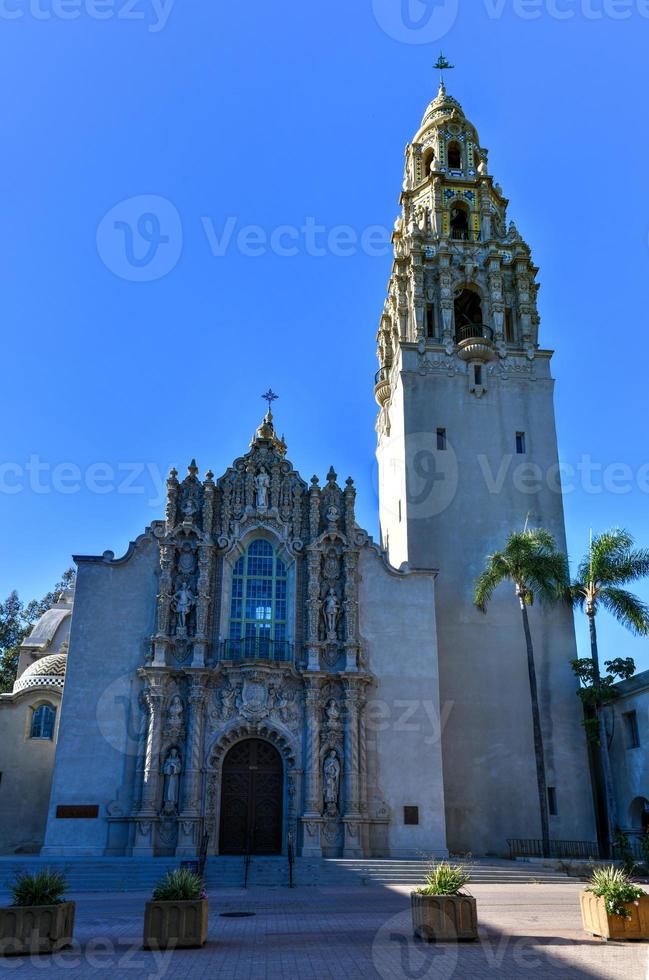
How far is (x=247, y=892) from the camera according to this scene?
2192 cm

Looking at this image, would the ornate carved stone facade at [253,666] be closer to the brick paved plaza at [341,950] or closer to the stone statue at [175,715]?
the stone statue at [175,715]

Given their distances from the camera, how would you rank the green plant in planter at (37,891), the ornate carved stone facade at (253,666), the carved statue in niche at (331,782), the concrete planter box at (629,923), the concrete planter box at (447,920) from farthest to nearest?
the carved statue in niche at (331,782) < the ornate carved stone facade at (253,666) < the concrete planter box at (629,923) < the concrete planter box at (447,920) < the green plant in planter at (37,891)

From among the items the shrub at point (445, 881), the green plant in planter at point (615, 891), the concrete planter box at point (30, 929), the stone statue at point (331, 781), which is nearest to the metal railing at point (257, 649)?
the stone statue at point (331, 781)

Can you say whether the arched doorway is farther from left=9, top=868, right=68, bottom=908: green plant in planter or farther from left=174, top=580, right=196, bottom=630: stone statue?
left=9, top=868, right=68, bottom=908: green plant in planter

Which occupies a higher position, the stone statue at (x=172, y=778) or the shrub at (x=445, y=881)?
the stone statue at (x=172, y=778)

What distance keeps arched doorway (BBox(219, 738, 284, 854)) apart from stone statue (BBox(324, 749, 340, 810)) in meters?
1.66

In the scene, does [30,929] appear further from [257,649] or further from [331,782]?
[257,649]

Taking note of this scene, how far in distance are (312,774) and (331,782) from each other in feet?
2.31

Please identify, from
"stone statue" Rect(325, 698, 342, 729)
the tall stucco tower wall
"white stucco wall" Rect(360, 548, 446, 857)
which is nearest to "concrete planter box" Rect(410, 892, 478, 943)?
"white stucco wall" Rect(360, 548, 446, 857)

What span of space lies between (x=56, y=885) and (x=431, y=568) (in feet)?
72.2

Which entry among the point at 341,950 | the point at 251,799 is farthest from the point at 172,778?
the point at 341,950

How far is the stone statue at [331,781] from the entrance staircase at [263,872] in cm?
200

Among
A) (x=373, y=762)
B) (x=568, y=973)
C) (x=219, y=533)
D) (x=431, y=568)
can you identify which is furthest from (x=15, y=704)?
(x=568, y=973)

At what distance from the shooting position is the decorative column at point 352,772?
2788 centimetres
